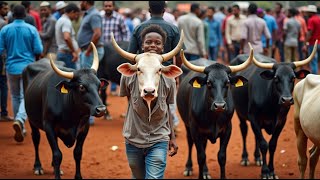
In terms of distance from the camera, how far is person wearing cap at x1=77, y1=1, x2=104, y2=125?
12305mm

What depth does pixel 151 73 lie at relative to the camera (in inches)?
240

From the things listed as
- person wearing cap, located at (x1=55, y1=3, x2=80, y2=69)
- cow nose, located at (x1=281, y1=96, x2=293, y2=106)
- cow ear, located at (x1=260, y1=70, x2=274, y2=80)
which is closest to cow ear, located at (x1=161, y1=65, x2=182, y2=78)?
cow nose, located at (x1=281, y1=96, x2=293, y2=106)

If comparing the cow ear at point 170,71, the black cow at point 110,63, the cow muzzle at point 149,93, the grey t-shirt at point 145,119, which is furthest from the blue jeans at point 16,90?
the cow muzzle at point 149,93

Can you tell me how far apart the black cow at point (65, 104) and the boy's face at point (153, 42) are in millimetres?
1549

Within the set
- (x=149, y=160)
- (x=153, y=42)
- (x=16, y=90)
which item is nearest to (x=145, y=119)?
(x=149, y=160)

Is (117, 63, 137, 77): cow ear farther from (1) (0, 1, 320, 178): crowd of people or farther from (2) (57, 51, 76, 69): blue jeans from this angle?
(2) (57, 51, 76, 69): blue jeans

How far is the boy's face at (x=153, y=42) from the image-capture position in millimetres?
6523

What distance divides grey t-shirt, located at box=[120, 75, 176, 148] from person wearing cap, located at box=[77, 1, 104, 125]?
5.99m

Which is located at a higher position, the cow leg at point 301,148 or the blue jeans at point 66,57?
the cow leg at point 301,148

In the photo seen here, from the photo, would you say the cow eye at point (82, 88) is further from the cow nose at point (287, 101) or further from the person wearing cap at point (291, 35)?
the person wearing cap at point (291, 35)

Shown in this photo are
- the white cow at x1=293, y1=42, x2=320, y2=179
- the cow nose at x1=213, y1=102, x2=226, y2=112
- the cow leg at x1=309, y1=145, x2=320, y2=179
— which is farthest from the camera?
the cow nose at x1=213, y1=102, x2=226, y2=112

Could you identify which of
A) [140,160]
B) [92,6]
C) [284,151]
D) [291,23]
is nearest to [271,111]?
[284,151]

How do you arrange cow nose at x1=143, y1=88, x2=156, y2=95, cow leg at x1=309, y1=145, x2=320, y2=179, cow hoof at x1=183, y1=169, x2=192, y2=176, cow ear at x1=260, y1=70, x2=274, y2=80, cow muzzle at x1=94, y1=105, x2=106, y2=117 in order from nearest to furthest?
cow nose at x1=143, y1=88, x2=156, y2=95
cow leg at x1=309, y1=145, x2=320, y2=179
cow muzzle at x1=94, y1=105, x2=106, y2=117
cow ear at x1=260, y1=70, x2=274, y2=80
cow hoof at x1=183, y1=169, x2=192, y2=176

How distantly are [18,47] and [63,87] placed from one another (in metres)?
2.87
